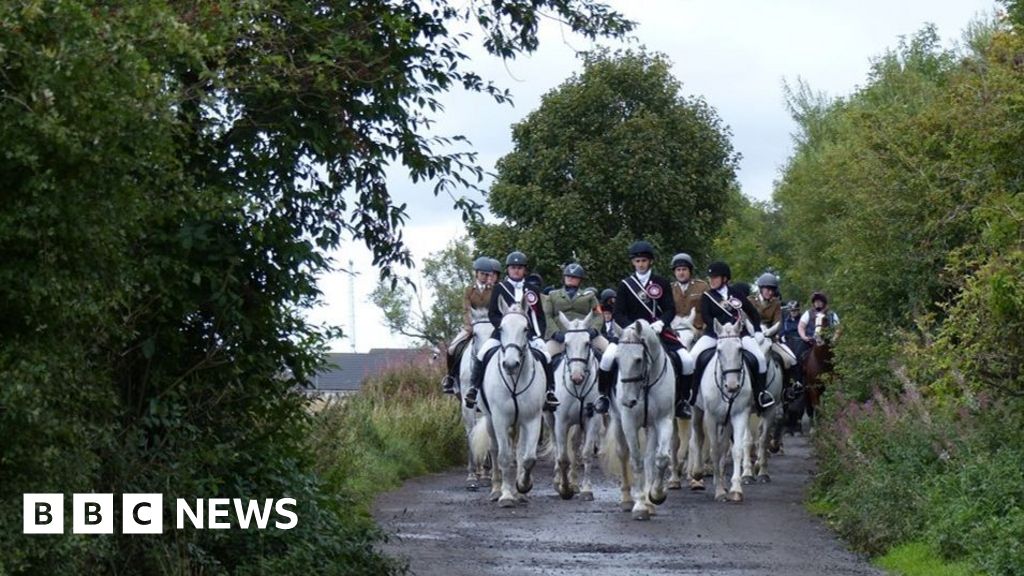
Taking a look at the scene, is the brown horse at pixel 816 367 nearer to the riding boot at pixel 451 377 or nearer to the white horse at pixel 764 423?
the white horse at pixel 764 423

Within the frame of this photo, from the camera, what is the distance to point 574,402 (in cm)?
2323

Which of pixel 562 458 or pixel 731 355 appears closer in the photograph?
pixel 731 355

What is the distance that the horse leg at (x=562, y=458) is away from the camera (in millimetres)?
22672

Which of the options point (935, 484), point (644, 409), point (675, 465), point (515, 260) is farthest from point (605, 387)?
point (935, 484)

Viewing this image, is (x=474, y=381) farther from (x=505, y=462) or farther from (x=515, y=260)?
(x=515, y=260)

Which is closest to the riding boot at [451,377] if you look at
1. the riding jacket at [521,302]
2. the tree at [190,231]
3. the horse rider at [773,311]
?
the riding jacket at [521,302]

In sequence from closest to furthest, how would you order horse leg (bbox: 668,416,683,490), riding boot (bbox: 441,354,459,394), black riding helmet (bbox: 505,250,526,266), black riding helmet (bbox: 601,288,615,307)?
black riding helmet (bbox: 505,250,526,266)
horse leg (bbox: 668,416,683,490)
riding boot (bbox: 441,354,459,394)
black riding helmet (bbox: 601,288,615,307)

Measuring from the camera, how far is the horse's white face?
2188 cm

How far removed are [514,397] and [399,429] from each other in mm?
7747

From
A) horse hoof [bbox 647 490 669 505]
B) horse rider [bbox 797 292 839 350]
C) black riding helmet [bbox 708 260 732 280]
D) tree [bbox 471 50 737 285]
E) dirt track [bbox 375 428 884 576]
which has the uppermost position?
tree [bbox 471 50 737 285]

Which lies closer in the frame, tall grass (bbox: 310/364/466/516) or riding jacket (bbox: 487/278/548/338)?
riding jacket (bbox: 487/278/548/338)

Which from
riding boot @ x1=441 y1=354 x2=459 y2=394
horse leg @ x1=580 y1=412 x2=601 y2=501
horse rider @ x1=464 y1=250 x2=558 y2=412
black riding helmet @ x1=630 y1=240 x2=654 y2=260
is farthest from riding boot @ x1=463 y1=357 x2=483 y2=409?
riding boot @ x1=441 y1=354 x2=459 y2=394

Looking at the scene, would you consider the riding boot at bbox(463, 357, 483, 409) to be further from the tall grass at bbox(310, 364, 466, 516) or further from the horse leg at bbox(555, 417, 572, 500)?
the tall grass at bbox(310, 364, 466, 516)

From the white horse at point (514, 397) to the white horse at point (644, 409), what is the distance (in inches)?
43.4
